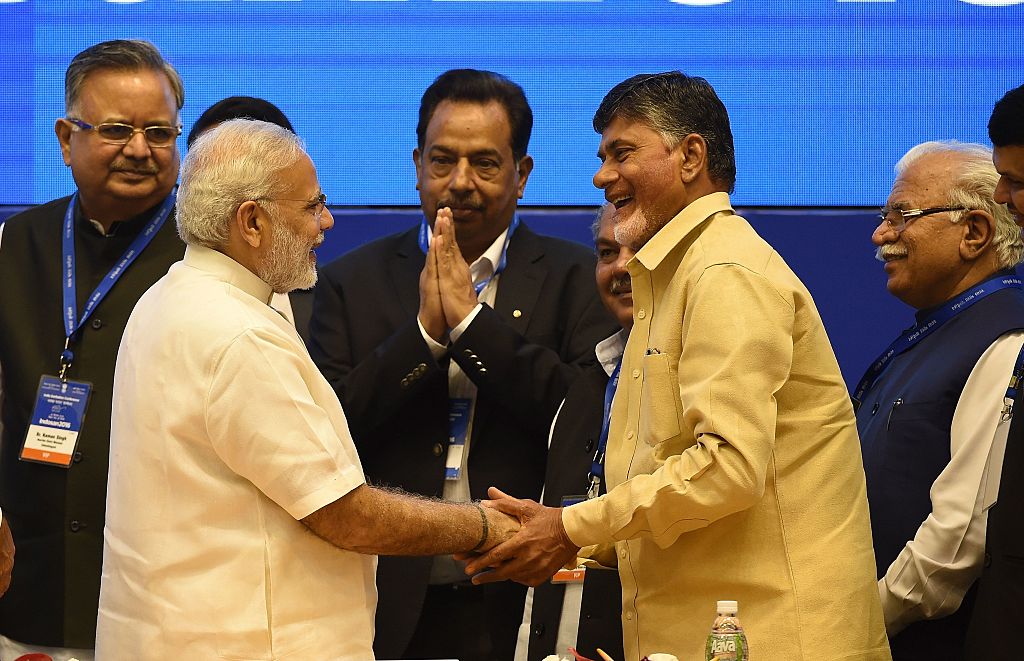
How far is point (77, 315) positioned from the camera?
133 inches

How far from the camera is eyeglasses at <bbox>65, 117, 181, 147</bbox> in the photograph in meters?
3.53

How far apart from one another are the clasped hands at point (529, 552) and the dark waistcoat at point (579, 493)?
244 mm

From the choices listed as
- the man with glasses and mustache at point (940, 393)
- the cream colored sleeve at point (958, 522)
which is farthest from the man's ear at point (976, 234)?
the cream colored sleeve at point (958, 522)

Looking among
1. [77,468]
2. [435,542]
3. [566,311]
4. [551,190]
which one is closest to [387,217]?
[551,190]

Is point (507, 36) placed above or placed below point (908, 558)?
above

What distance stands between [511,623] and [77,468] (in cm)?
119

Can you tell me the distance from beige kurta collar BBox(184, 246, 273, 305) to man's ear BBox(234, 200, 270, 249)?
0.06 m

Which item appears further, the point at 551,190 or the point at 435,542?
the point at 551,190

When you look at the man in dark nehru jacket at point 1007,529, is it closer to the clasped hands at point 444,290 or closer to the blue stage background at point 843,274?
the clasped hands at point 444,290

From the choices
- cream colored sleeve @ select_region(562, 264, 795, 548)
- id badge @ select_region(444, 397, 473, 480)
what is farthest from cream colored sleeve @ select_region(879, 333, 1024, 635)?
id badge @ select_region(444, 397, 473, 480)

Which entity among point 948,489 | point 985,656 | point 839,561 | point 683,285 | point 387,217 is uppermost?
point 387,217

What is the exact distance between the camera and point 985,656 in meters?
2.60

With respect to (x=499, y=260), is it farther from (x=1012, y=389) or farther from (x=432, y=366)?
(x=1012, y=389)

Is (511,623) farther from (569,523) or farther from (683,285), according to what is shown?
(683,285)
